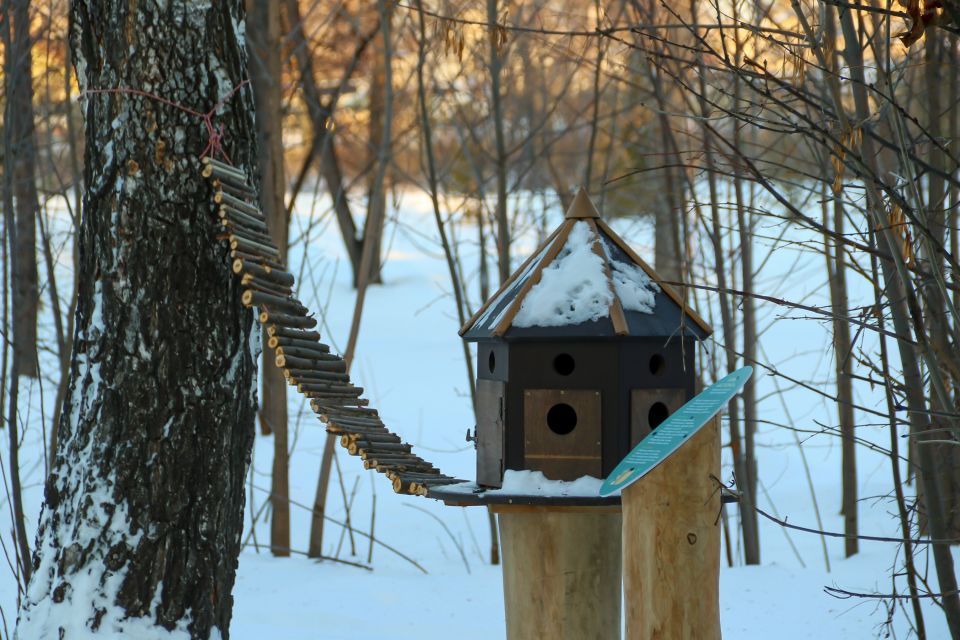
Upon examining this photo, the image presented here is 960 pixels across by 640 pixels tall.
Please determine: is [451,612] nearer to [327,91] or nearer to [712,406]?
[712,406]

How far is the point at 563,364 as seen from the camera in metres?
3.39

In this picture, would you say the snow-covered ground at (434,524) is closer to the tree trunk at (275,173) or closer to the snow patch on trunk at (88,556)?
the tree trunk at (275,173)

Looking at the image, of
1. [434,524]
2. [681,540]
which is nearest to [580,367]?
[681,540]

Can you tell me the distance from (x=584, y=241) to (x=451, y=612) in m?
3.03

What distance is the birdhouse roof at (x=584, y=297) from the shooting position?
3.30 meters

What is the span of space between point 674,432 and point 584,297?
0.93 metres

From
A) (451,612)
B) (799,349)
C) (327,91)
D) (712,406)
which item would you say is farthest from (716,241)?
(327,91)

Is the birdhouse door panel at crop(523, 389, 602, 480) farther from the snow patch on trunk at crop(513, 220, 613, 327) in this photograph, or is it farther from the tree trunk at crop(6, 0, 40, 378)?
the tree trunk at crop(6, 0, 40, 378)

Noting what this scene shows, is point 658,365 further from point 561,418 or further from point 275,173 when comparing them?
point 275,173

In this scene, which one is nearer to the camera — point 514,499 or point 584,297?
point 514,499

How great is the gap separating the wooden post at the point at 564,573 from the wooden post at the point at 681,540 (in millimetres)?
1022

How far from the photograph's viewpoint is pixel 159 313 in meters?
3.51

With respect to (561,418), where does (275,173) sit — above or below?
above

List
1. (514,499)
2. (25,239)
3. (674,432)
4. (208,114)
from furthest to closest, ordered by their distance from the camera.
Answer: (25,239) → (208,114) → (514,499) → (674,432)
